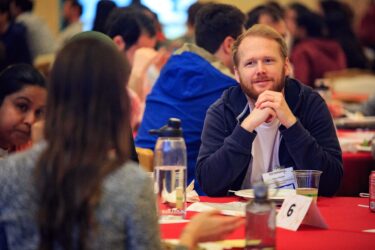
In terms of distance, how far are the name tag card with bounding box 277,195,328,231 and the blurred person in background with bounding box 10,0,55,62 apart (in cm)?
536

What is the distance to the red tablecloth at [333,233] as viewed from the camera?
94.3 inches

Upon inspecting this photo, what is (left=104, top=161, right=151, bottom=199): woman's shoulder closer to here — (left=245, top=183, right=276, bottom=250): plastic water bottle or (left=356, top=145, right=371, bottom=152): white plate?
(left=245, top=183, right=276, bottom=250): plastic water bottle

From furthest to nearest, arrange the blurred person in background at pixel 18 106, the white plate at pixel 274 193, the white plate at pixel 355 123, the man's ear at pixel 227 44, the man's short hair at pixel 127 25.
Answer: the white plate at pixel 355 123
the man's short hair at pixel 127 25
the man's ear at pixel 227 44
the blurred person in background at pixel 18 106
the white plate at pixel 274 193

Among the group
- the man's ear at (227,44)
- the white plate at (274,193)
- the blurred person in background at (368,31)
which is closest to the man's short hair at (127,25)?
the man's ear at (227,44)

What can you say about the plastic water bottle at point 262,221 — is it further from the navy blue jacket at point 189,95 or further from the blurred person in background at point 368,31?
the blurred person in background at point 368,31

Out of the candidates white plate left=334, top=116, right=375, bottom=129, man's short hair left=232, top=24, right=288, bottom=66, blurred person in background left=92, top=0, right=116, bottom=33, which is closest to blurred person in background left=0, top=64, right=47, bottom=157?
man's short hair left=232, top=24, right=288, bottom=66

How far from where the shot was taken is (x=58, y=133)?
1.82 metres

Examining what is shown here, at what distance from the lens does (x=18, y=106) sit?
3.71 metres

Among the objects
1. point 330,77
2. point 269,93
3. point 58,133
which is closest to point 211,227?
point 58,133

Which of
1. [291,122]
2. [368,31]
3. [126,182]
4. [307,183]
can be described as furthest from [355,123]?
[368,31]

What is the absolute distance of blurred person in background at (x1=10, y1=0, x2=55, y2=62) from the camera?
7664mm

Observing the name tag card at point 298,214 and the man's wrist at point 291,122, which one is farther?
the man's wrist at point 291,122

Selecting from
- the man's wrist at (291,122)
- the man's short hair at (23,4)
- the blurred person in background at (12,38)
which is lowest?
the man's wrist at (291,122)

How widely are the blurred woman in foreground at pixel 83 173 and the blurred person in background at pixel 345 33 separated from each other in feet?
28.7
